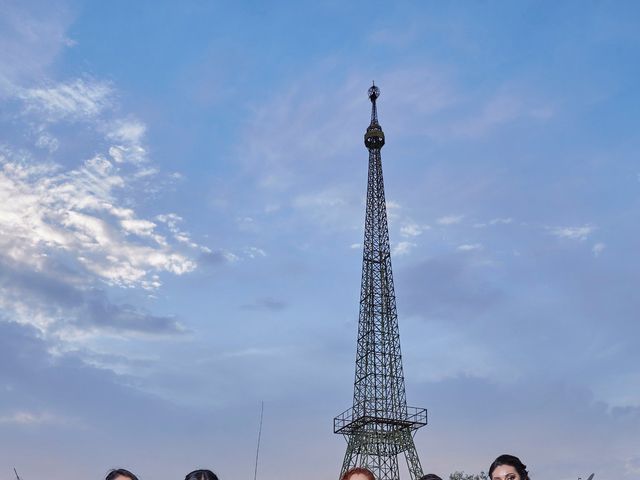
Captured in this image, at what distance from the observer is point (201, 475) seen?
7.20 metres

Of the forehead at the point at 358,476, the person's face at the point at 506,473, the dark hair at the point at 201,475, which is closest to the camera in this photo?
the forehead at the point at 358,476

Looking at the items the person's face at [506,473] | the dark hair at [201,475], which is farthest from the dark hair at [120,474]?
the person's face at [506,473]

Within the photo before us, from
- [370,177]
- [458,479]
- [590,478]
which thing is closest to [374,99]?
[370,177]

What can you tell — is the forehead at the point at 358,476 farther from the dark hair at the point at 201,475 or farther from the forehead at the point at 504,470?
the forehead at the point at 504,470

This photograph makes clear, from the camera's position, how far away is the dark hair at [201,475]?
7168mm

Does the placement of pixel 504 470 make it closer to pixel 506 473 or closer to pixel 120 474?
pixel 506 473

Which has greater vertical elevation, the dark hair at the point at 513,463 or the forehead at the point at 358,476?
the dark hair at the point at 513,463

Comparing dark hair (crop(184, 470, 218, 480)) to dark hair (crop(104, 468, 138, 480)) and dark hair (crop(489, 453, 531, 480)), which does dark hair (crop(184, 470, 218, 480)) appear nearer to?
dark hair (crop(104, 468, 138, 480))

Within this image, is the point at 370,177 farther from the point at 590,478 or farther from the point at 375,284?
the point at 590,478

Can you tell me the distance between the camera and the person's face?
8.35 metres

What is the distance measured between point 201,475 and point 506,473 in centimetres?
336

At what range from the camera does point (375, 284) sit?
80.0 meters

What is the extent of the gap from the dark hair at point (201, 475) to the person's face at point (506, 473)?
10.3 feet

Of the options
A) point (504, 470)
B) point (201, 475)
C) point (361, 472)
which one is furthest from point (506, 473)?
point (201, 475)
